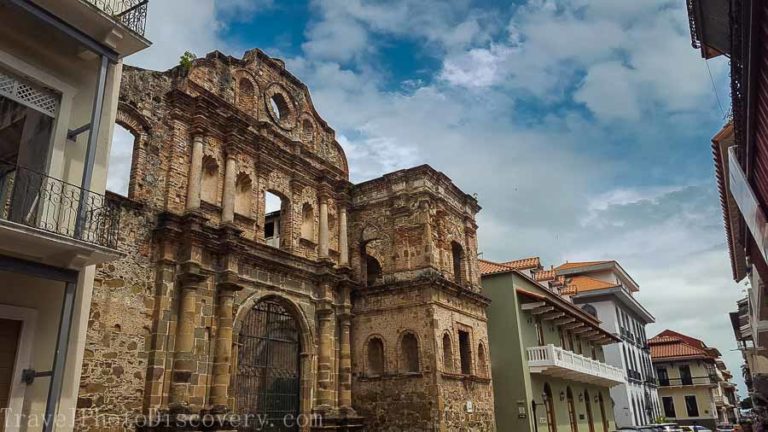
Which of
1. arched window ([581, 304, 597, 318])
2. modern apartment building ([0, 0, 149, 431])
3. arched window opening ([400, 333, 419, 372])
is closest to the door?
modern apartment building ([0, 0, 149, 431])

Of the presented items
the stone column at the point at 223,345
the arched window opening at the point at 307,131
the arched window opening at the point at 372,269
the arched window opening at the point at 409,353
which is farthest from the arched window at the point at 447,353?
the arched window opening at the point at 307,131

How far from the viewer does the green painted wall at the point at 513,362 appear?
2148 cm

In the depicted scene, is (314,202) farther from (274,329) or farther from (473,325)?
(473,325)

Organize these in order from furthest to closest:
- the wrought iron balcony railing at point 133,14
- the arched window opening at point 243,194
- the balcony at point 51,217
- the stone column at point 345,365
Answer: the stone column at point 345,365
the arched window opening at point 243,194
the wrought iron balcony railing at point 133,14
the balcony at point 51,217

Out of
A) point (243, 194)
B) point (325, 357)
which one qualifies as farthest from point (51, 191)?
point (325, 357)

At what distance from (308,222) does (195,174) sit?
4820mm

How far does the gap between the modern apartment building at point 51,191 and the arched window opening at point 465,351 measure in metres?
13.9

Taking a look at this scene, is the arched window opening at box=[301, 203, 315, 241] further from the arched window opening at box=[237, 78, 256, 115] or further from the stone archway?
the arched window opening at box=[237, 78, 256, 115]

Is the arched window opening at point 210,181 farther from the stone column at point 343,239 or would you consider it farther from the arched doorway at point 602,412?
the arched doorway at point 602,412

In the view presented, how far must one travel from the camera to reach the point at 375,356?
18938 mm

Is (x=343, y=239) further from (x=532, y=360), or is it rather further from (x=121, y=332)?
(x=532, y=360)

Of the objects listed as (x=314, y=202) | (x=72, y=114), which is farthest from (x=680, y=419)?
(x=72, y=114)

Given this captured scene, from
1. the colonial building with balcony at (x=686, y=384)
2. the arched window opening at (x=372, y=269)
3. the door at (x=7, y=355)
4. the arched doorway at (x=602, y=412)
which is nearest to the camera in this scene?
the door at (x=7, y=355)

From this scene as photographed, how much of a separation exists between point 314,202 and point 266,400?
633 cm
